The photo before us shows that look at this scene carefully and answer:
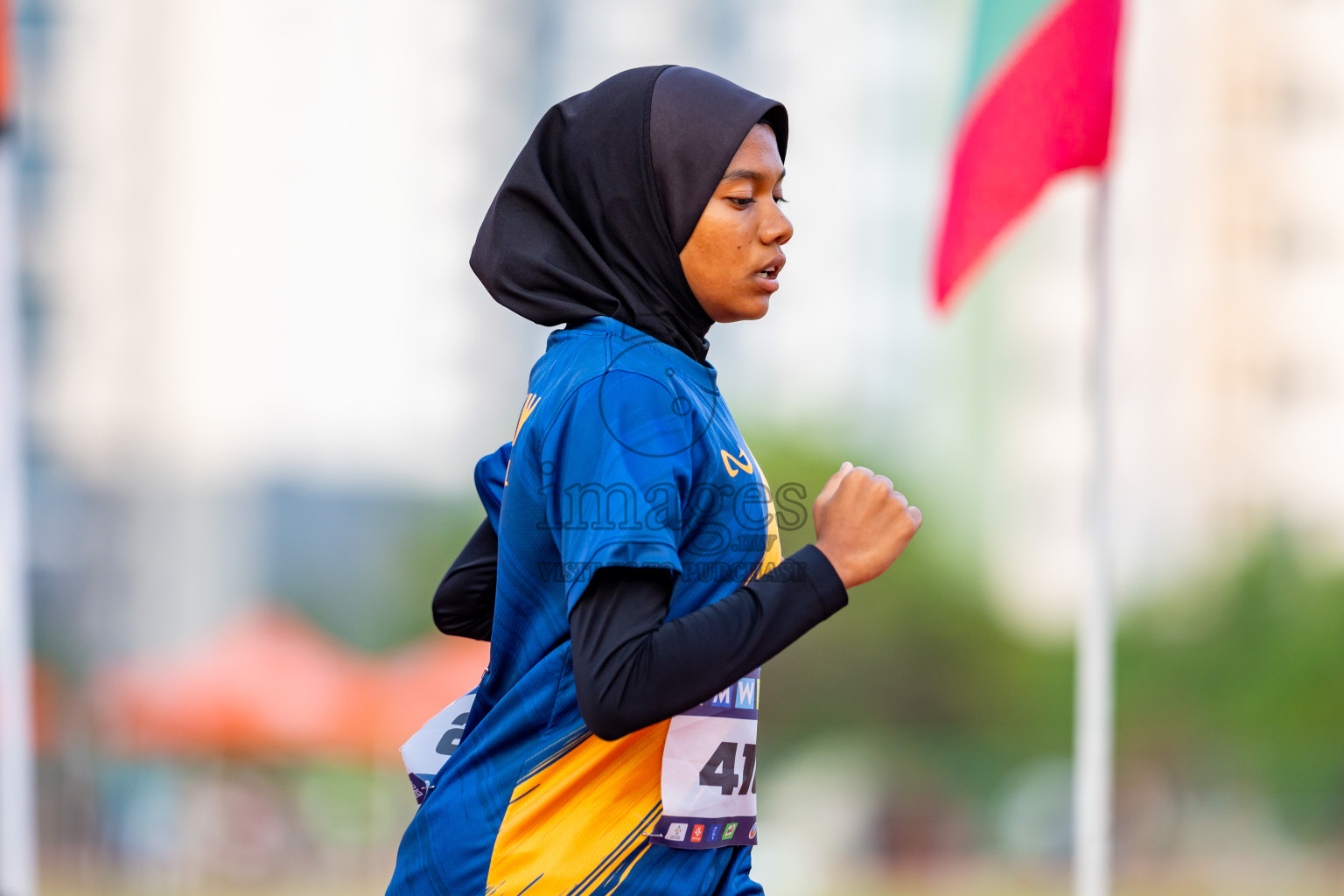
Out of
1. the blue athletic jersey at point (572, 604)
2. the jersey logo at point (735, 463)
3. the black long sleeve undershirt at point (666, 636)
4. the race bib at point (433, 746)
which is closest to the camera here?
the black long sleeve undershirt at point (666, 636)

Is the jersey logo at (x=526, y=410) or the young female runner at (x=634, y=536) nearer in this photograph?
the young female runner at (x=634, y=536)

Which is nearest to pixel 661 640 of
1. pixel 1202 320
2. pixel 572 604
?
pixel 572 604

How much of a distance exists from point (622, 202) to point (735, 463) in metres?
0.42

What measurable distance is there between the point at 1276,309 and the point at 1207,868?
24457 mm

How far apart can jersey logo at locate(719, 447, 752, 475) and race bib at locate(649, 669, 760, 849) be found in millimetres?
278

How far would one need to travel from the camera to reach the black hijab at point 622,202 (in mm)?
2037

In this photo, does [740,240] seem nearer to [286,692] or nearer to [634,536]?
[634,536]

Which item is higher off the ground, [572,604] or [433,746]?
[572,604]

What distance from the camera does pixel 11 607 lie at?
15.6 ft

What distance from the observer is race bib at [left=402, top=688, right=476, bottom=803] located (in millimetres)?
2209

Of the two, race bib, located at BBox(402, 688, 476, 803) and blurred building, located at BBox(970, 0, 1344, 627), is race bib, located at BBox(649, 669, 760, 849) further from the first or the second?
blurred building, located at BBox(970, 0, 1344, 627)

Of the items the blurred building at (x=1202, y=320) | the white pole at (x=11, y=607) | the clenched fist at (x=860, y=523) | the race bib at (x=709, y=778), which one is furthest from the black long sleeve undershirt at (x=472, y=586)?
the blurred building at (x=1202, y=320)

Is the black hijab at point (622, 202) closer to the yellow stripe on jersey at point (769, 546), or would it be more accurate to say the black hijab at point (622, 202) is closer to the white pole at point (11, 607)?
the yellow stripe on jersey at point (769, 546)

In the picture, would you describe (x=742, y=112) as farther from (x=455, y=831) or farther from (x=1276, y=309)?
(x=1276, y=309)
